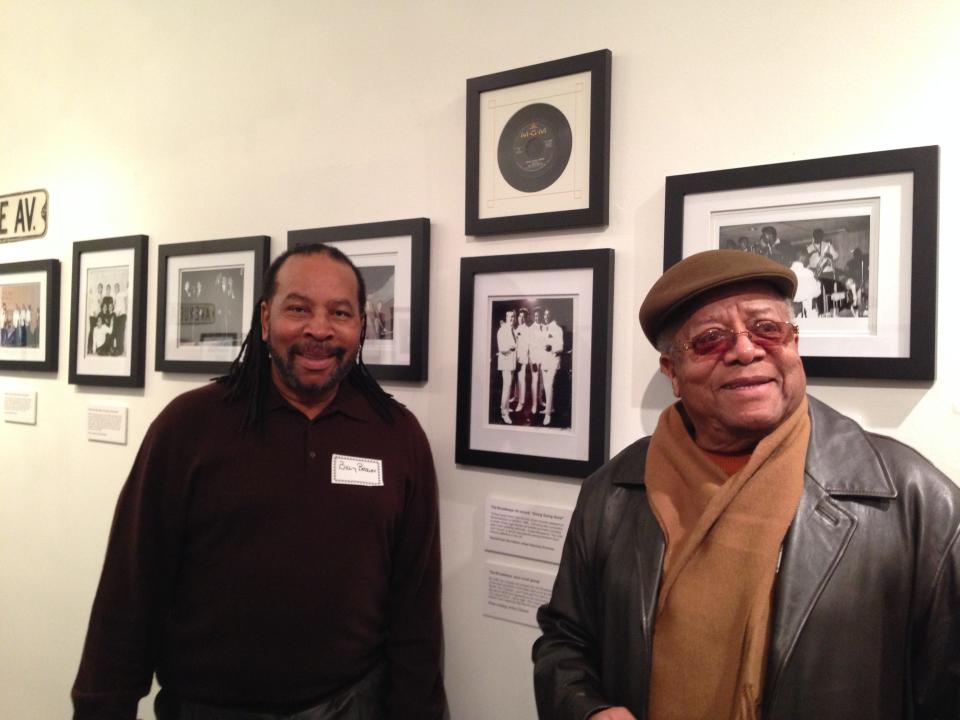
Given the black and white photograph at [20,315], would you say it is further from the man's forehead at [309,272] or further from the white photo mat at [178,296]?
the man's forehead at [309,272]

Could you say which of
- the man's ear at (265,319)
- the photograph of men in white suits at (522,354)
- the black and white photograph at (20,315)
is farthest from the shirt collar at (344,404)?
the black and white photograph at (20,315)

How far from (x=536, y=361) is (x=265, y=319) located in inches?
25.0

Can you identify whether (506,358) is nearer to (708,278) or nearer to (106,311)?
(708,278)

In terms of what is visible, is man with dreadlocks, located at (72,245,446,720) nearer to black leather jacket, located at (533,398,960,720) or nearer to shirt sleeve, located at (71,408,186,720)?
shirt sleeve, located at (71,408,186,720)

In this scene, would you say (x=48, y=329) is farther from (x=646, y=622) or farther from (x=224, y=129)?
(x=646, y=622)

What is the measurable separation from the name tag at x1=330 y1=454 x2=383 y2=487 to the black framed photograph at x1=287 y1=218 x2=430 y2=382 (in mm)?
282

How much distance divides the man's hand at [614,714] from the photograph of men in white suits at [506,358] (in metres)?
0.68

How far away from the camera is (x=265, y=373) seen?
63.7 inches

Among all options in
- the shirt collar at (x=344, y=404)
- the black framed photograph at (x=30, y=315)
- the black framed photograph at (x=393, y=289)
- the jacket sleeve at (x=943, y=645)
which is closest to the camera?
the jacket sleeve at (x=943, y=645)

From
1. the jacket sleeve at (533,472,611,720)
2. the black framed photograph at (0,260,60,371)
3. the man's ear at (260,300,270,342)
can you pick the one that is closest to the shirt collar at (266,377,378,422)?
the man's ear at (260,300,270,342)

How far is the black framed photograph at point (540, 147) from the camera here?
4.87 feet

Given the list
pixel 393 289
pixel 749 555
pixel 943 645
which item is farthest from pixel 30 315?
pixel 943 645

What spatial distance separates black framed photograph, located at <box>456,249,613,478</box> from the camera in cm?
148

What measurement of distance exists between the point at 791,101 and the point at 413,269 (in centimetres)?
91
